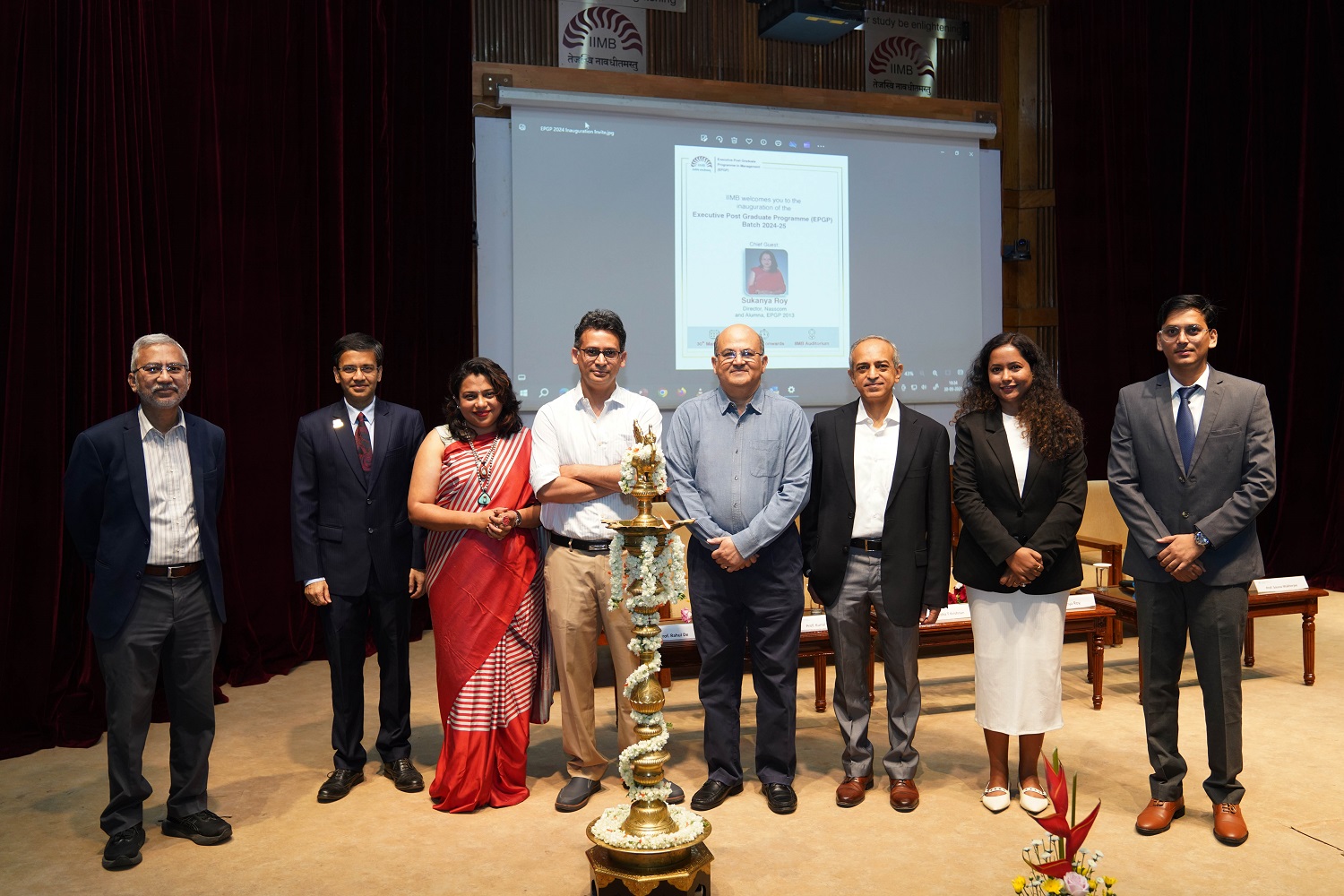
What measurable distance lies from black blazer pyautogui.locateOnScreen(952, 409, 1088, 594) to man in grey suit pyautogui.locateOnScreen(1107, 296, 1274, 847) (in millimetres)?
167

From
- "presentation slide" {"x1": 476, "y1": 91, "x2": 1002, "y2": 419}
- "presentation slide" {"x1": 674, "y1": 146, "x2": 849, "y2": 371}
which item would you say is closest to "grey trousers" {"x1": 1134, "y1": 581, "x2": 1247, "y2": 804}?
"presentation slide" {"x1": 476, "y1": 91, "x2": 1002, "y2": 419}

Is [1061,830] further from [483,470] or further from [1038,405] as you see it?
[483,470]

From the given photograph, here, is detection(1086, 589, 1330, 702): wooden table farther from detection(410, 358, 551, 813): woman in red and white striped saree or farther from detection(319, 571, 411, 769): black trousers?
detection(319, 571, 411, 769): black trousers

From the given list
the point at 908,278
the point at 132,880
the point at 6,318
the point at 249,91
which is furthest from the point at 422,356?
the point at 132,880

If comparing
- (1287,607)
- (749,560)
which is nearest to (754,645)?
(749,560)

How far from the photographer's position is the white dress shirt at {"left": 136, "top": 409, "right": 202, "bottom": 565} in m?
2.83

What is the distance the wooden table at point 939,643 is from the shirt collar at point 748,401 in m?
1.14

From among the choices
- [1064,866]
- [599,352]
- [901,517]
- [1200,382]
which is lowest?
[1064,866]

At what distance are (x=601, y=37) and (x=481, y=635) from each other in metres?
4.23

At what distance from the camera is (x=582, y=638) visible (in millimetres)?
3191

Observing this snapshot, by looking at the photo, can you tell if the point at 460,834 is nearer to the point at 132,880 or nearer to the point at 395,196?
the point at 132,880

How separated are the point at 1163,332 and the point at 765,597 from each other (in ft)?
4.56

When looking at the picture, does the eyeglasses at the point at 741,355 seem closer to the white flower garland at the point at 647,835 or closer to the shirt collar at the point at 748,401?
the shirt collar at the point at 748,401

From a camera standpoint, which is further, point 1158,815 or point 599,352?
point 599,352
